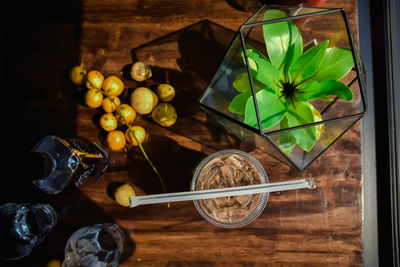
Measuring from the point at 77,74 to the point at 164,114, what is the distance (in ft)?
0.73

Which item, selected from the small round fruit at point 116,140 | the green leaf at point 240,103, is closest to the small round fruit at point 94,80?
the small round fruit at point 116,140

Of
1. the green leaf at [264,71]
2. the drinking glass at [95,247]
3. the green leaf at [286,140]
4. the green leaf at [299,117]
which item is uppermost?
the green leaf at [264,71]

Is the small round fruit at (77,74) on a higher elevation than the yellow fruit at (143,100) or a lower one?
higher

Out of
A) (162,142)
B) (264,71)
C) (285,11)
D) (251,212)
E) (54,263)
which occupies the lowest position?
(54,263)

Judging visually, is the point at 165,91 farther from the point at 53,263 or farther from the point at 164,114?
the point at 53,263

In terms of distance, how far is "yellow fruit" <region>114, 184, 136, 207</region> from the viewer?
0.63 m

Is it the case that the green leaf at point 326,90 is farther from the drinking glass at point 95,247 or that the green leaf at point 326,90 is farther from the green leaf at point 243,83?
the drinking glass at point 95,247

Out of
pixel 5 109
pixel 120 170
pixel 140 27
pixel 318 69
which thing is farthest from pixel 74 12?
pixel 318 69

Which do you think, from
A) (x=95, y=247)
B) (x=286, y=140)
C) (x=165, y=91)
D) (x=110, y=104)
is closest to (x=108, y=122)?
(x=110, y=104)

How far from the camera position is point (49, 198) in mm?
667

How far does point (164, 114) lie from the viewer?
2.11 ft

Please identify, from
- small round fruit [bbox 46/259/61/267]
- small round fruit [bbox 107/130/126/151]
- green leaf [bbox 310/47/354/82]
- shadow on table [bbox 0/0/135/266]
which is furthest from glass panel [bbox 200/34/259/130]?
small round fruit [bbox 46/259/61/267]

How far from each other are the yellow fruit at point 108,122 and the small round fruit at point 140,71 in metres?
0.11

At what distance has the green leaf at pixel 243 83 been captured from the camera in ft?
1.52
